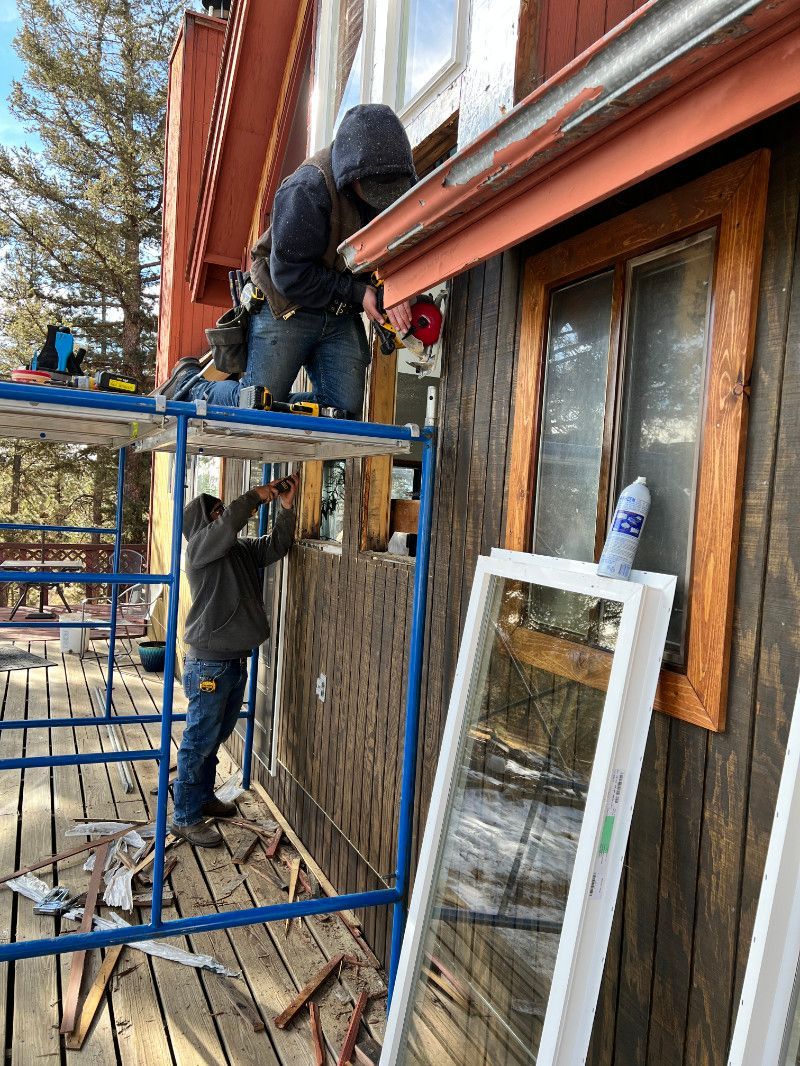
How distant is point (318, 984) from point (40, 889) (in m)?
1.61

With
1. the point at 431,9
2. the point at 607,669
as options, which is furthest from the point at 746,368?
the point at 431,9

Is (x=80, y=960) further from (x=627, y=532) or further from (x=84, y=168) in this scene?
(x=84, y=168)

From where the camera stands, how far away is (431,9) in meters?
3.50

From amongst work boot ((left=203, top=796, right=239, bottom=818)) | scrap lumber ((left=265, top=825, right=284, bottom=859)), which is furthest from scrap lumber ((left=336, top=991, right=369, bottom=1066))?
work boot ((left=203, top=796, right=239, bottom=818))

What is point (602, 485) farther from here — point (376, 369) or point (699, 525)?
point (376, 369)

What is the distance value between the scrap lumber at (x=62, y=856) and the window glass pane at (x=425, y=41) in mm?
4278

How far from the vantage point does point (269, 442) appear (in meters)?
3.41

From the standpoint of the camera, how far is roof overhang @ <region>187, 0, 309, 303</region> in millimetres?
5977

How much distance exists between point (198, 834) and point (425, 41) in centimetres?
436

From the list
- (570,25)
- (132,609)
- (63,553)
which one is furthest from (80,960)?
(63,553)

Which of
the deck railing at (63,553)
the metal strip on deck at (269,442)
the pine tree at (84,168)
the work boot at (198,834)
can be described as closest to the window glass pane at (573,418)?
the metal strip on deck at (269,442)

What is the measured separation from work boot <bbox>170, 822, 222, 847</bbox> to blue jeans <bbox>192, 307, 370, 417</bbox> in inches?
100

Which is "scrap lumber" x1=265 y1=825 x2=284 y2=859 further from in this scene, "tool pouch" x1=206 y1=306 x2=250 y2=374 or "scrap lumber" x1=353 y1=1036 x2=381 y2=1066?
"tool pouch" x1=206 y1=306 x2=250 y2=374

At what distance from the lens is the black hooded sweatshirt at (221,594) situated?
426 centimetres
